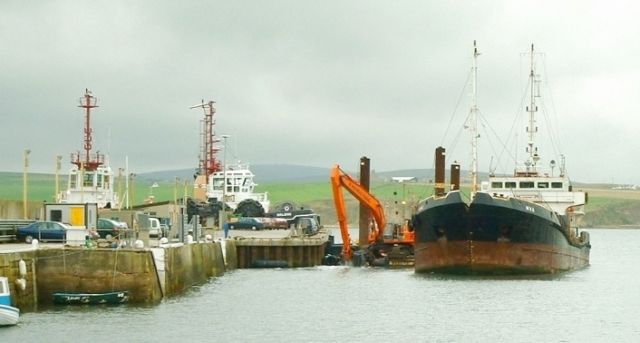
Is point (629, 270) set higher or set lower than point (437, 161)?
lower

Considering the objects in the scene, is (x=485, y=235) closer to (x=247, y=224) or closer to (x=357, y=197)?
(x=357, y=197)

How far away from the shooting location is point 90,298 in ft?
150

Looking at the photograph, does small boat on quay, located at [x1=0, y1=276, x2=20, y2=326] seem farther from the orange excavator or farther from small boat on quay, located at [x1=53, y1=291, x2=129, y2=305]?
the orange excavator

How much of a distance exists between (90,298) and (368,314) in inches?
407

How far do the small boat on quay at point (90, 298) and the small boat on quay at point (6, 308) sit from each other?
5.35 metres

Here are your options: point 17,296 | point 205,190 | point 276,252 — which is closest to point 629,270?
point 276,252

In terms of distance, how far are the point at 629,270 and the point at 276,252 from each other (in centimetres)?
2298

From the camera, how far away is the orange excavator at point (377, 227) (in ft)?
258

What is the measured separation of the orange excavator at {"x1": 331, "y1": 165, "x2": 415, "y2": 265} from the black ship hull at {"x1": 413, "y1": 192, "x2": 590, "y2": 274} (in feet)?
34.1

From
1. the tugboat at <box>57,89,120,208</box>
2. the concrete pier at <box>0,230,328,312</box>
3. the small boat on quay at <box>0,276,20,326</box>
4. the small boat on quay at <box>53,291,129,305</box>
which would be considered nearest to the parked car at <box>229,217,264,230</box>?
the tugboat at <box>57,89,120,208</box>

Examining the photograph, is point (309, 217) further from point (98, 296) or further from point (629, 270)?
point (98, 296)

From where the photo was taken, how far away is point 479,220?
64.6 metres

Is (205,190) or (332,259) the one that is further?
(205,190)

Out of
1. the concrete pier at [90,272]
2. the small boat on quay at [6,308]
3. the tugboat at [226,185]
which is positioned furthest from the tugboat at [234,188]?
the small boat on quay at [6,308]
